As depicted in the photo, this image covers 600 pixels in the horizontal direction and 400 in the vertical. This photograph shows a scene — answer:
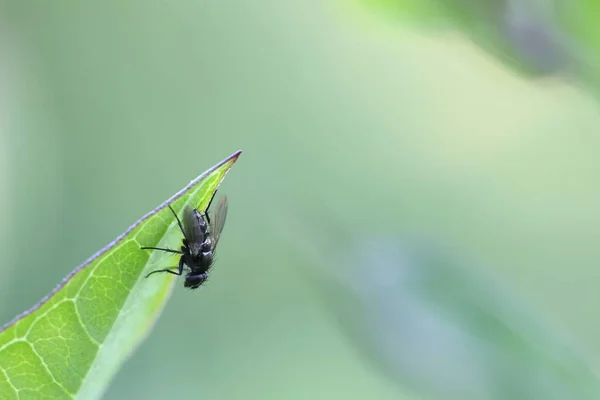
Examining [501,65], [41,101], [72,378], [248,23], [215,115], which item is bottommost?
[72,378]

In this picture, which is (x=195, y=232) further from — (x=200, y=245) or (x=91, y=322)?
(x=91, y=322)

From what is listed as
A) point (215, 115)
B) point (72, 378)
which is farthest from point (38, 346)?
point (215, 115)

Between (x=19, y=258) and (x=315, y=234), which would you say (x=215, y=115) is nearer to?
(x=19, y=258)

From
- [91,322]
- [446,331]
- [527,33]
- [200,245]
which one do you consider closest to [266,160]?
[200,245]

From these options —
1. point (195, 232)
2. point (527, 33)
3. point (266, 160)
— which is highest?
point (266, 160)

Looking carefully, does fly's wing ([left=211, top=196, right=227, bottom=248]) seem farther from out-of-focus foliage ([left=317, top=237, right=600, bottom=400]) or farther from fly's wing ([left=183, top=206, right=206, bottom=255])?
out-of-focus foliage ([left=317, top=237, right=600, bottom=400])
